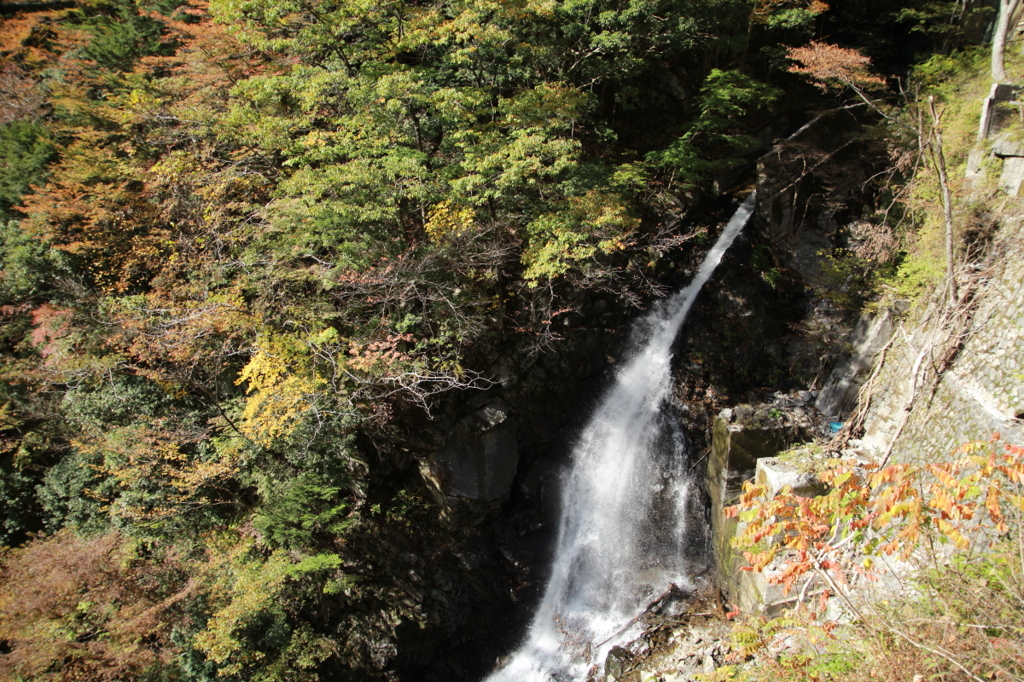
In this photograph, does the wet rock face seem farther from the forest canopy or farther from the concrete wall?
the concrete wall

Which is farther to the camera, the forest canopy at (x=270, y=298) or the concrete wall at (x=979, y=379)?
the forest canopy at (x=270, y=298)

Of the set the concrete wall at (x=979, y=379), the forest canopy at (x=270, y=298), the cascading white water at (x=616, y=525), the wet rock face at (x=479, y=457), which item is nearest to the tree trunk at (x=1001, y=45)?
the concrete wall at (x=979, y=379)

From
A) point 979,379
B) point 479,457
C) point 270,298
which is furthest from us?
point 479,457

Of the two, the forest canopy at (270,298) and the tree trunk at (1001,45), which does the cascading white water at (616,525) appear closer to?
the forest canopy at (270,298)

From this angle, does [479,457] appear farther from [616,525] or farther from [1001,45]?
[1001,45]

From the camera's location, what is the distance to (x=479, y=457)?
1066 centimetres

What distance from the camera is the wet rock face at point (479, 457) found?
10.5 meters

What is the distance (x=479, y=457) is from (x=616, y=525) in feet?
10.6

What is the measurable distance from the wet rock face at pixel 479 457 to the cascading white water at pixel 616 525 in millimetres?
1591

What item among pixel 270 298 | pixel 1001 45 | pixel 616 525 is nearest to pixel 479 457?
pixel 616 525

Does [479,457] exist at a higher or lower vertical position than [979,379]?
lower

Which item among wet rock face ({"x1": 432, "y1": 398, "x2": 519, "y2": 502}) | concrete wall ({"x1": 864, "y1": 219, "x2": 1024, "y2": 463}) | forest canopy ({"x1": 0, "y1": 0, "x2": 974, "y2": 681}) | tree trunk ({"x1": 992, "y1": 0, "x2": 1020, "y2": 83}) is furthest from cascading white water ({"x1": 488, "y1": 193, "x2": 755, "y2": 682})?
tree trunk ({"x1": 992, "y1": 0, "x2": 1020, "y2": 83})

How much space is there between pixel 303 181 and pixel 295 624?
290 inches

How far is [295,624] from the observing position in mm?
8406
